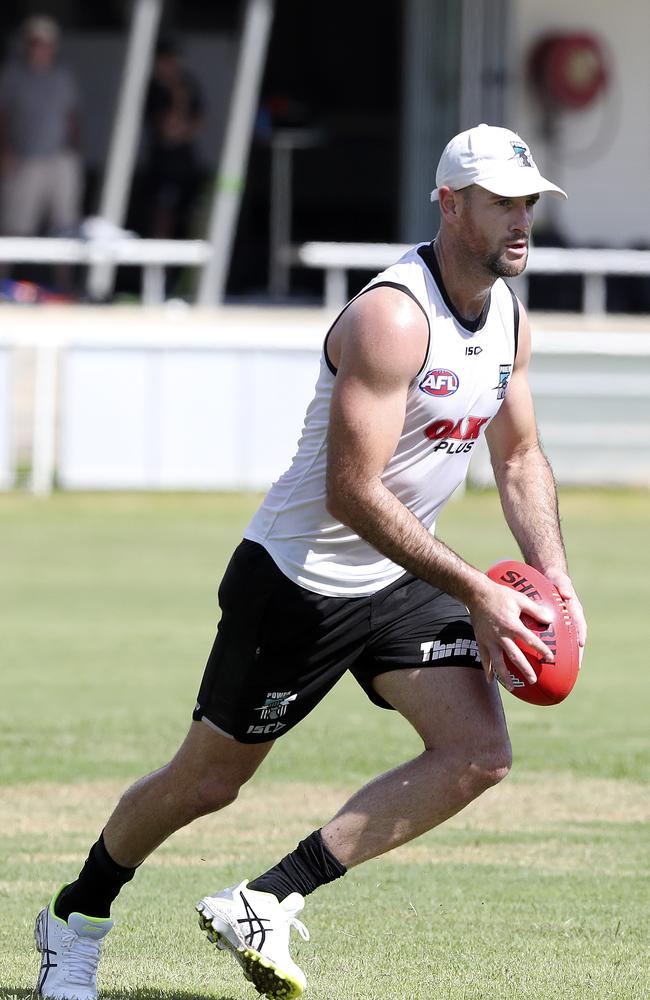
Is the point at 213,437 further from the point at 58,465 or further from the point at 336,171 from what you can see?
the point at 336,171

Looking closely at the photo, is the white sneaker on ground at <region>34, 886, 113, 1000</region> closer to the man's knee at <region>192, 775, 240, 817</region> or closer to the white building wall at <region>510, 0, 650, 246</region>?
the man's knee at <region>192, 775, 240, 817</region>

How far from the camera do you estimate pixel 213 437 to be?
57.6 feet

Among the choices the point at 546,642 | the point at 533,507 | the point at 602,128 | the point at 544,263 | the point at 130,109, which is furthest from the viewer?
the point at 602,128

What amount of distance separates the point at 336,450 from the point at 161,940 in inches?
67.2

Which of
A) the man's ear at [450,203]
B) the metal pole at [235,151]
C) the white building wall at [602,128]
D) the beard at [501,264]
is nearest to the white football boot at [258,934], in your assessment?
the beard at [501,264]

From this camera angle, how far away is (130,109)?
21.6 metres

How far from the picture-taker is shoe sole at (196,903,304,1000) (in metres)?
4.88

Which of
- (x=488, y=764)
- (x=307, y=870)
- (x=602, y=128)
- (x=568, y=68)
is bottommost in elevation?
(x=307, y=870)

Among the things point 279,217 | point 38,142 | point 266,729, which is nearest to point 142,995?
point 266,729

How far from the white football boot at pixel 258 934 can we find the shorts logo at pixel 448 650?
755mm

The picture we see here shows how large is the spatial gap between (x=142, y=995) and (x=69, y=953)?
0.23 m

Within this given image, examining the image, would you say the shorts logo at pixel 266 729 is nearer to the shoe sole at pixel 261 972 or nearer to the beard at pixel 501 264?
the shoe sole at pixel 261 972

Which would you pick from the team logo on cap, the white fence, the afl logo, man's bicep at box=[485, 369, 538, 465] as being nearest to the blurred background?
the white fence

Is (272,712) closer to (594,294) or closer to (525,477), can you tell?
(525,477)
